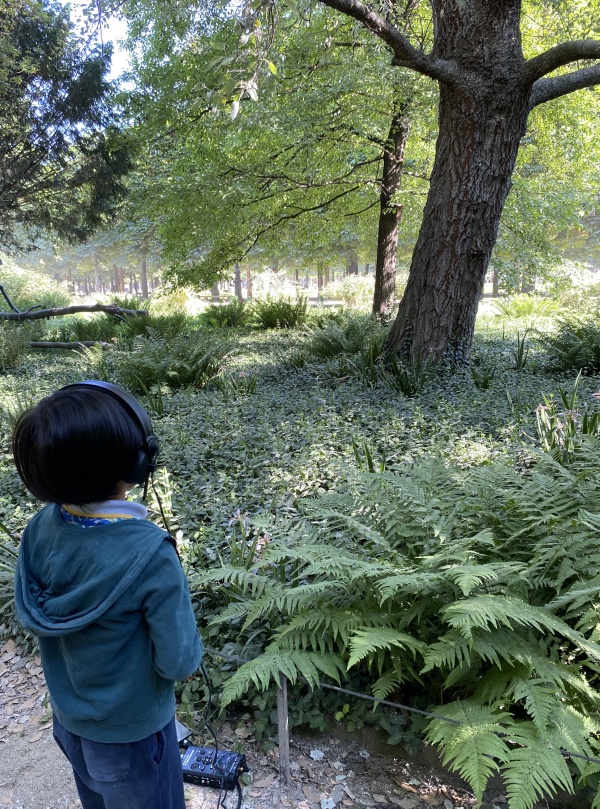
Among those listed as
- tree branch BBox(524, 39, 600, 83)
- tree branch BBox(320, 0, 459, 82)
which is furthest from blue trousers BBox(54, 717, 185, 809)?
tree branch BBox(524, 39, 600, 83)

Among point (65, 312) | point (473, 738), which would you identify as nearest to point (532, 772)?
point (473, 738)

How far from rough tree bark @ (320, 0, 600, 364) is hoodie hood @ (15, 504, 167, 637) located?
5.72 metres

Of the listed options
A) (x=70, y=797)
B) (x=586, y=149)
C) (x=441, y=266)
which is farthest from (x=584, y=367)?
(x=70, y=797)

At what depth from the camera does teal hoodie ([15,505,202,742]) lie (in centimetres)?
121

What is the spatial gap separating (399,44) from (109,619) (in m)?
6.21

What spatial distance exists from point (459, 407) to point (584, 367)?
2556 mm

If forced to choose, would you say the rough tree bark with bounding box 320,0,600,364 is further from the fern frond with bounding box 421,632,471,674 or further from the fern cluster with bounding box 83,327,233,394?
the fern frond with bounding box 421,632,471,674

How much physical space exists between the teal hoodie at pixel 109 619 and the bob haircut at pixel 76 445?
0.35 feet

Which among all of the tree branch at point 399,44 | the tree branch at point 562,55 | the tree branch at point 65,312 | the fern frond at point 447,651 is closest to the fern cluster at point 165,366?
the tree branch at point 65,312

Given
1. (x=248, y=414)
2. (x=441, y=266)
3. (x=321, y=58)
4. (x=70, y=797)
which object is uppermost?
(x=321, y=58)

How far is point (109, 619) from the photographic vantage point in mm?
1238

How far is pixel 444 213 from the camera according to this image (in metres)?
6.21

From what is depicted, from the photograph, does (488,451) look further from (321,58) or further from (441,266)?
(321,58)

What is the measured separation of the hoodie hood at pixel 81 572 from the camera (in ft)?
3.92
